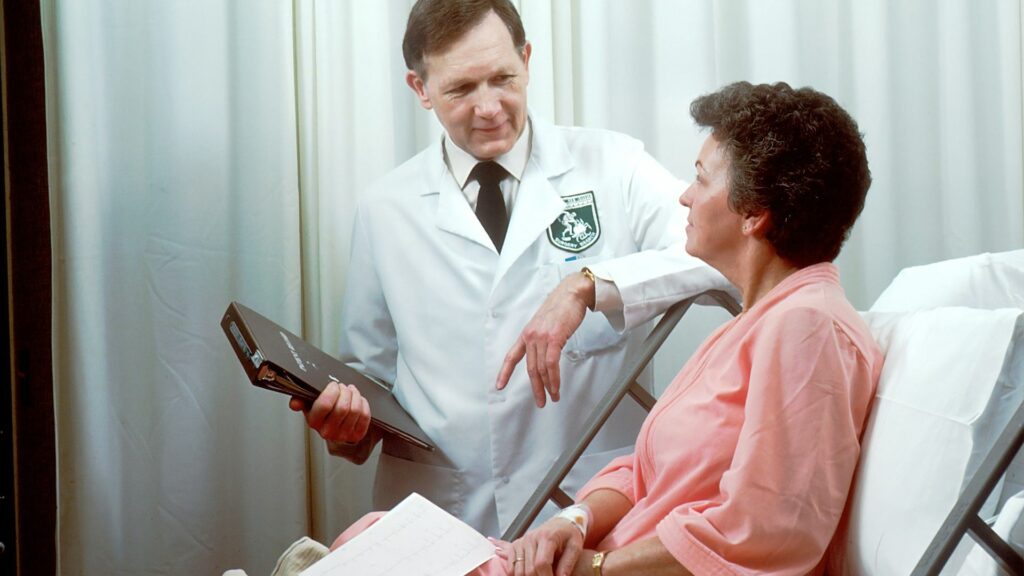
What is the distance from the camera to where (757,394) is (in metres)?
1.11

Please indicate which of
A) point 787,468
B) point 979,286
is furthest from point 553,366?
point 979,286

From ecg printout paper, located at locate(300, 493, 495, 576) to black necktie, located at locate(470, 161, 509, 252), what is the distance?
0.61m

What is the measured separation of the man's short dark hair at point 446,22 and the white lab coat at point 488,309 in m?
0.18

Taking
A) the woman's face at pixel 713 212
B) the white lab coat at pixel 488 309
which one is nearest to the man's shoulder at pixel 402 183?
the white lab coat at pixel 488 309

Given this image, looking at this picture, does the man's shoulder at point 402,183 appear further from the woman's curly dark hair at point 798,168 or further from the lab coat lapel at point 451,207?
the woman's curly dark hair at point 798,168

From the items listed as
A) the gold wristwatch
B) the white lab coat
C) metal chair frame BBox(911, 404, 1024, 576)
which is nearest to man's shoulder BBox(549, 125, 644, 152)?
the white lab coat

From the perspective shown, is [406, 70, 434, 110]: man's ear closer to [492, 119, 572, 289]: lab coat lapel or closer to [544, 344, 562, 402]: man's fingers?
[492, 119, 572, 289]: lab coat lapel

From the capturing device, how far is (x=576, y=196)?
1.81 m

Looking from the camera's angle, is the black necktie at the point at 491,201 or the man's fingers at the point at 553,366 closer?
the man's fingers at the point at 553,366

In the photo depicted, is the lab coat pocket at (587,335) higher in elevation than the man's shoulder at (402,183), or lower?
lower

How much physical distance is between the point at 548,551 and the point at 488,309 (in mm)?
615

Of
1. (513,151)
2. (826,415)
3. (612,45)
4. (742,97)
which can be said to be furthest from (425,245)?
(826,415)

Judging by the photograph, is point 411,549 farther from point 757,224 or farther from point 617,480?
point 757,224

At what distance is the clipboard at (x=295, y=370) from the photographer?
4.77 ft
